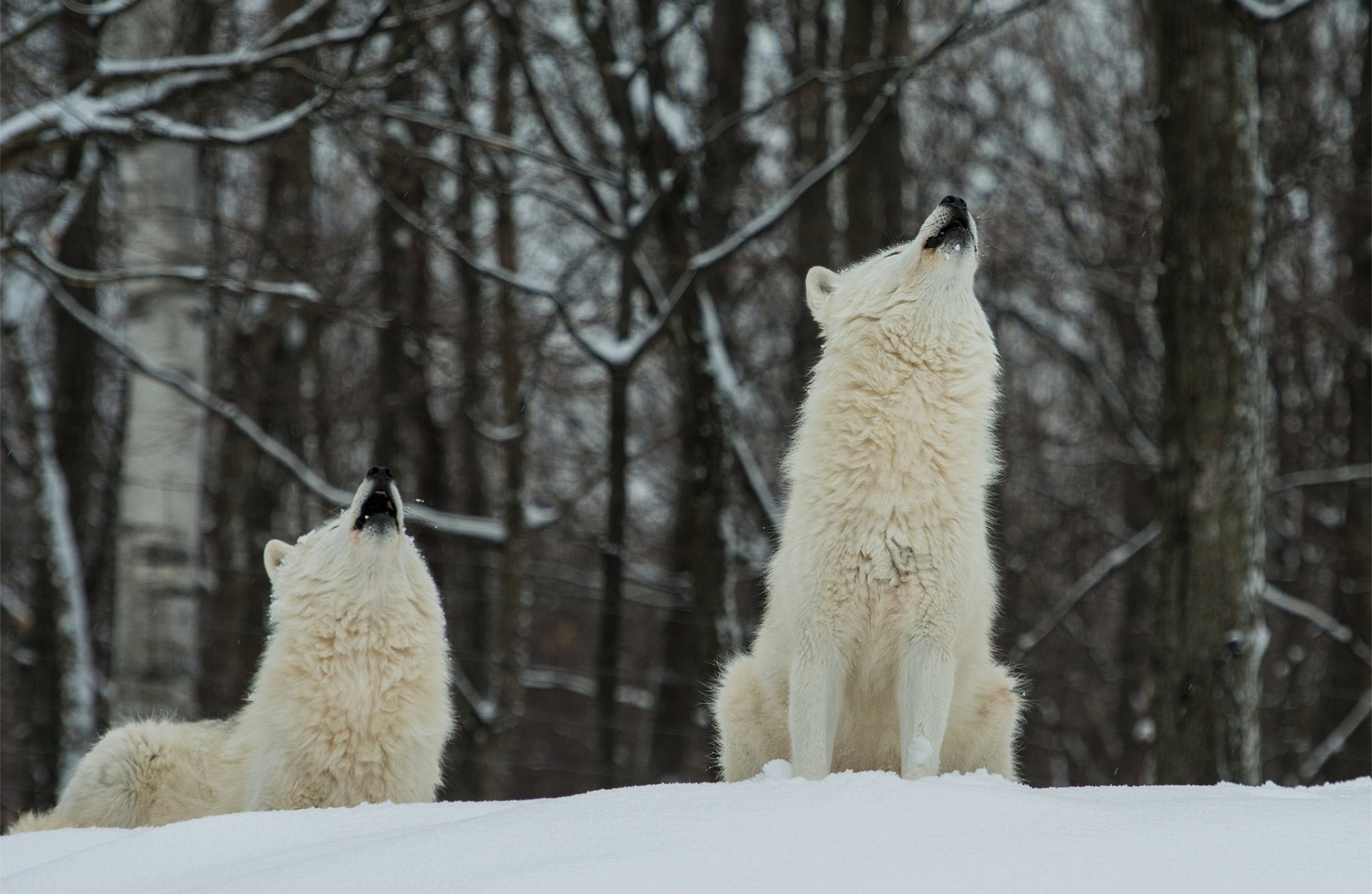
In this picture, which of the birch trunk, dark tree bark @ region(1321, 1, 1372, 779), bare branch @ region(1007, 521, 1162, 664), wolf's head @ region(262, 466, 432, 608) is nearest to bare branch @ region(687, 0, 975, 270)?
the birch trunk

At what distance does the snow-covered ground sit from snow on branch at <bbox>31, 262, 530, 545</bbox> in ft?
20.8

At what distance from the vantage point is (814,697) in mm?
4656

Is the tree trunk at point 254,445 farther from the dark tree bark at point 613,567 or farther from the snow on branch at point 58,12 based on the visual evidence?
the snow on branch at point 58,12

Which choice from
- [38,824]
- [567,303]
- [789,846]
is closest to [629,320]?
[567,303]

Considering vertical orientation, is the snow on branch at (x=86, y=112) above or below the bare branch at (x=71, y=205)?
below

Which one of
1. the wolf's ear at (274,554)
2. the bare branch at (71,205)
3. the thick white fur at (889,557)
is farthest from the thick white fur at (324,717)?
the bare branch at (71,205)

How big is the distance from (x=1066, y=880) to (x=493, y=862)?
1.45m

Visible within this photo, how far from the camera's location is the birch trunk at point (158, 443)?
10.1 meters

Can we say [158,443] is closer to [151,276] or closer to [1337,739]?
[151,276]

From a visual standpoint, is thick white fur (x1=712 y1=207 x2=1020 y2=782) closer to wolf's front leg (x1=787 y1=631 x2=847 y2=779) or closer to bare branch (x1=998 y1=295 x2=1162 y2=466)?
wolf's front leg (x1=787 y1=631 x2=847 y2=779)

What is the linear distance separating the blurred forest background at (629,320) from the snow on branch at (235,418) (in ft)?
0.23

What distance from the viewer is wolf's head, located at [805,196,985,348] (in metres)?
5.11

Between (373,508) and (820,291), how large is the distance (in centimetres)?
229

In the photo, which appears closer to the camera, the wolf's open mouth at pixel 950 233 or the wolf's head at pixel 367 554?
the wolf's open mouth at pixel 950 233
